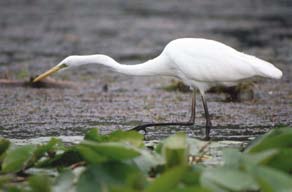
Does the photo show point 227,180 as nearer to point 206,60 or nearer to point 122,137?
point 122,137

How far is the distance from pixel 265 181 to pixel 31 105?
5849 mm

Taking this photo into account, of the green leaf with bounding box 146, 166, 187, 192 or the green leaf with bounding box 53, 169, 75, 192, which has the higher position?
the green leaf with bounding box 146, 166, 187, 192

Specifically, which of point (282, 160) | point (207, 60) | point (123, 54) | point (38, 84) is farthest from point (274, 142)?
point (123, 54)

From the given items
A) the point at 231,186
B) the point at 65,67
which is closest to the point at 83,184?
the point at 231,186

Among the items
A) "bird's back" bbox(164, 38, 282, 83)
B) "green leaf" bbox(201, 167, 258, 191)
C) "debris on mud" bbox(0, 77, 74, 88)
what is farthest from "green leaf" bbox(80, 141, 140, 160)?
"debris on mud" bbox(0, 77, 74, 88)

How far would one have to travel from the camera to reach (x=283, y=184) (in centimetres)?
339

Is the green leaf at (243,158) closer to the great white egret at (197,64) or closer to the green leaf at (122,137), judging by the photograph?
the green leaf at (122,137)

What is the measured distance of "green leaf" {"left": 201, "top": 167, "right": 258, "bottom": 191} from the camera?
3.53 metres

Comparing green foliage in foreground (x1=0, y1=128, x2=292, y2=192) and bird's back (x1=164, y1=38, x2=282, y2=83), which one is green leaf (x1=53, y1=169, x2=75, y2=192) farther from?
bird's back (x1=164, y1=38, x2=282, y2=83)

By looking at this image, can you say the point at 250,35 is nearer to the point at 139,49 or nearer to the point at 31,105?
the point at 139,49

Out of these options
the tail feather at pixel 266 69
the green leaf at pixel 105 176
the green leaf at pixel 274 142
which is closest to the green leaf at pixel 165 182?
→ the green leaf at pixel 105 176

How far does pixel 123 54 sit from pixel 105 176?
9.36m

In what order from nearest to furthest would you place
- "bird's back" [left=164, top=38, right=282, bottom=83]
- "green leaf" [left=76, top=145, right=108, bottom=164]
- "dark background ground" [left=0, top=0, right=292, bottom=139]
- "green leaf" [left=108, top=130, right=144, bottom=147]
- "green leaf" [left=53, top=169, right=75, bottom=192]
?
"green leaf" [left=53, top=169, right=75, bottom=192] < "green leaf" [left=76, top=145, right=108, bottom=164] < "green leaf" [left=108, top=130, right=144, bottom=147] < "bird's back" [left=164, top=38, right=282, bottom=83] < "dark background ground" [left=0, top=0, right=292, bottom=139]

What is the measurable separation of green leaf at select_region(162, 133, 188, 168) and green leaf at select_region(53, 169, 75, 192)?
515mm
